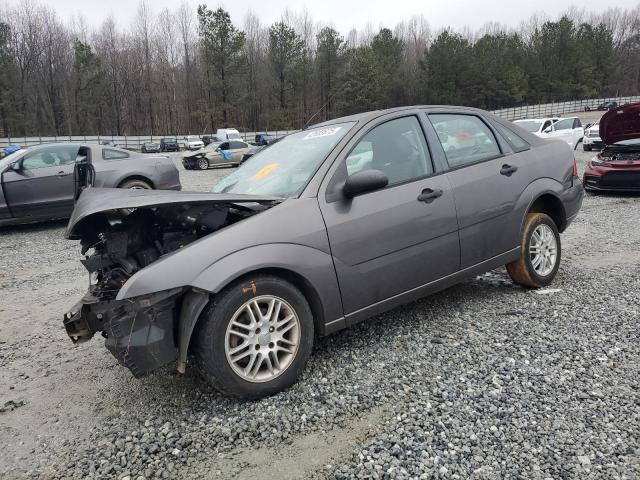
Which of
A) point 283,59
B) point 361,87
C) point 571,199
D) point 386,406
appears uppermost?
point 283,59

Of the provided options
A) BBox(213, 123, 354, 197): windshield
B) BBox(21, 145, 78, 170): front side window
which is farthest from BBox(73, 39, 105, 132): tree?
BBox(213, 123, 354, 197): windshield

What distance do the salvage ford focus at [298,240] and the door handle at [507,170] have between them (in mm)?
12

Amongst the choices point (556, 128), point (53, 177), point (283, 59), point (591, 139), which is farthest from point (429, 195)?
point (283, 59)

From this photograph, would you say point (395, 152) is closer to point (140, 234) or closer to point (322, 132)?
point (322, 132)

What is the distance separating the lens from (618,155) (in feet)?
31.2

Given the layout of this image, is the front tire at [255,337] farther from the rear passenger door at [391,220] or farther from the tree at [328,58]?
the tree at [328,58]

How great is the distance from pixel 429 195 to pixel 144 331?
2.09 m

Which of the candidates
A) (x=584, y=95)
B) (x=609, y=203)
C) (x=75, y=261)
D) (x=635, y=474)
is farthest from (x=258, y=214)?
(x=584, y=95)

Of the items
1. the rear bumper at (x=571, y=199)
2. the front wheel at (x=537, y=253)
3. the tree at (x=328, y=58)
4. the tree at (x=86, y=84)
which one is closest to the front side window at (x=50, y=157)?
the front wheel at (x=537, y=253)

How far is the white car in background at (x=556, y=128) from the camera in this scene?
672 inches

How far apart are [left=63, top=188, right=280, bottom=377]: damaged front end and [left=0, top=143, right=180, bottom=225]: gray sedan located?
532cm

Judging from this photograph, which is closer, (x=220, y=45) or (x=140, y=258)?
(x=140, y=258)

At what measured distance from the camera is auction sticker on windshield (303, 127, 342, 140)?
338 centimetres

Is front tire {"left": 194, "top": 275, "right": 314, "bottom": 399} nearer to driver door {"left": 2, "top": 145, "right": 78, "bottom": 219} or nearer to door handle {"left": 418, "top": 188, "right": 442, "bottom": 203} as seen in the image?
door handle {"left": 418, "top": 188, "right": 442, "bottom": 203}
